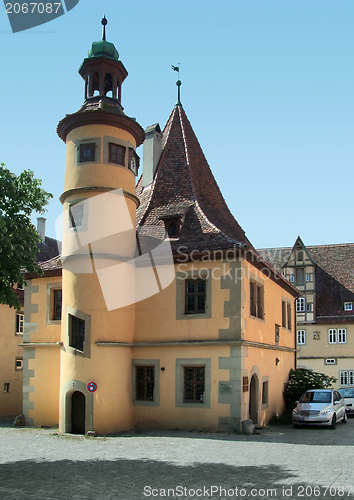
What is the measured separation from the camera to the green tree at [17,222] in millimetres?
12383

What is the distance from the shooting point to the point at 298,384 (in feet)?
80.5

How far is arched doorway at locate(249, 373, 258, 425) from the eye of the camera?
19.2 m

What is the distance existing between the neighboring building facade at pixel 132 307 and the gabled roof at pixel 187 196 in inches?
3.4

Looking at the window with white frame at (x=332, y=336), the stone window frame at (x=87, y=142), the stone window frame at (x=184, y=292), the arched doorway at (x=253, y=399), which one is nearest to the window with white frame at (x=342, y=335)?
the window with white frame at (x=332, y=336)

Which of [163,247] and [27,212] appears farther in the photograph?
[163,247]

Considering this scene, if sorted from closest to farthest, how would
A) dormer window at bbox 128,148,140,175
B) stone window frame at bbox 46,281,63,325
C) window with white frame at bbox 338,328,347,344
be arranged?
dormer window at bbox 128,148,140,175 < stone window frame at bbox 46,281,63,325 < window with white frame at bbox 338,328,347,344

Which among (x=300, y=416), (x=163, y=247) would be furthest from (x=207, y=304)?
(x=300, y=416)

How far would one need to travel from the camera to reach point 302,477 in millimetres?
10305

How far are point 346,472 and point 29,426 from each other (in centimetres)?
1287

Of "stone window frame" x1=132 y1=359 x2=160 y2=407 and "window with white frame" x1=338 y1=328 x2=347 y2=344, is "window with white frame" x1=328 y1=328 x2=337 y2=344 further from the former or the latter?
"stone window frame" x1=132 y1=359 x2=160 y2=407

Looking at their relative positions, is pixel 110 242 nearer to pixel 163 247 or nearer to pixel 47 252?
pixel 163 247

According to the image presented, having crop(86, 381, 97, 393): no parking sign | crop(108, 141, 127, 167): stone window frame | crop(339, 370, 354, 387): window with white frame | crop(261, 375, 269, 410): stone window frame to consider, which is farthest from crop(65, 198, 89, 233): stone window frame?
crop(339, 370, 354, 387): window with white frame

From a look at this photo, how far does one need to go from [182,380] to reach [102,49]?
12.5 meters

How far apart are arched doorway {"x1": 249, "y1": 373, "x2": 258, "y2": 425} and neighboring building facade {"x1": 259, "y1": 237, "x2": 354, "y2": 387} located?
2056cm
